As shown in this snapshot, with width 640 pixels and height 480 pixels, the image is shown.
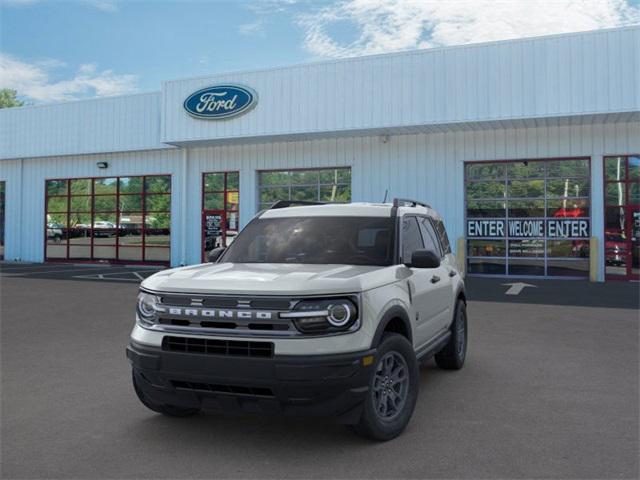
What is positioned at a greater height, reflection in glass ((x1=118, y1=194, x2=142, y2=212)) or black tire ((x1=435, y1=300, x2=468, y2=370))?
reflection in glass ((x1=118, y1=194, x2=142, y2=212))

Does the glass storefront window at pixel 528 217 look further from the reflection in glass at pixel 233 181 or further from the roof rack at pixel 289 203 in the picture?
the roof rack at pixel 289 203

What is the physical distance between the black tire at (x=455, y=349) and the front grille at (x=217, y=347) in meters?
3.00

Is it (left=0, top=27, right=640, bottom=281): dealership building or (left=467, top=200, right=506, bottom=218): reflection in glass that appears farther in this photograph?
(left=467, top=200, right=506, bottom=218): reflection in glass

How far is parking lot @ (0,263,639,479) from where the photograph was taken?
390 cm

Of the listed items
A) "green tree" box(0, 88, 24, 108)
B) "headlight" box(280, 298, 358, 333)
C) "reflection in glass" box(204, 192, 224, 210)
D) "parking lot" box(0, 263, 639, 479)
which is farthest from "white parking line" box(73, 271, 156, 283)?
"green tree" box(0, 88, 24, 108)

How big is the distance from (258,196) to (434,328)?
16990mm

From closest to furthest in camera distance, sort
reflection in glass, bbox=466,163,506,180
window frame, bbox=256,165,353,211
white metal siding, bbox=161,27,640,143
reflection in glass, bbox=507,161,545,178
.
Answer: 1. white metal siding, bbox=161,27,640,143
2. reflection in glass, bbox=507,161,545,178
3. reflection in glass, bbox=466,163,506,180
4. window frame, bbox=256,165,353,211

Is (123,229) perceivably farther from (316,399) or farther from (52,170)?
(316,399)

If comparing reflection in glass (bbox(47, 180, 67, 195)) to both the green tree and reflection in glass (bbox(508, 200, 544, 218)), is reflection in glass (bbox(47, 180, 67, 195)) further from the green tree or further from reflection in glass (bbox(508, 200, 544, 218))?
the green tree

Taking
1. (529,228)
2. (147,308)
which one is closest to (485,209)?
(529,228)

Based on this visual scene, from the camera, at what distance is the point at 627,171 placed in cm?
1738

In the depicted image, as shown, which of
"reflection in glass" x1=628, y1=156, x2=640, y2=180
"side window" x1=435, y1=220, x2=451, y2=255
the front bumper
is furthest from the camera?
"reflection in glass" x1=628, y1=156, x2=640, y2=180

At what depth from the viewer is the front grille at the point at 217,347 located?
3.93 m

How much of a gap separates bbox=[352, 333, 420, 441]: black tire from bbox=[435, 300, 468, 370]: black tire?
1.90 meters
